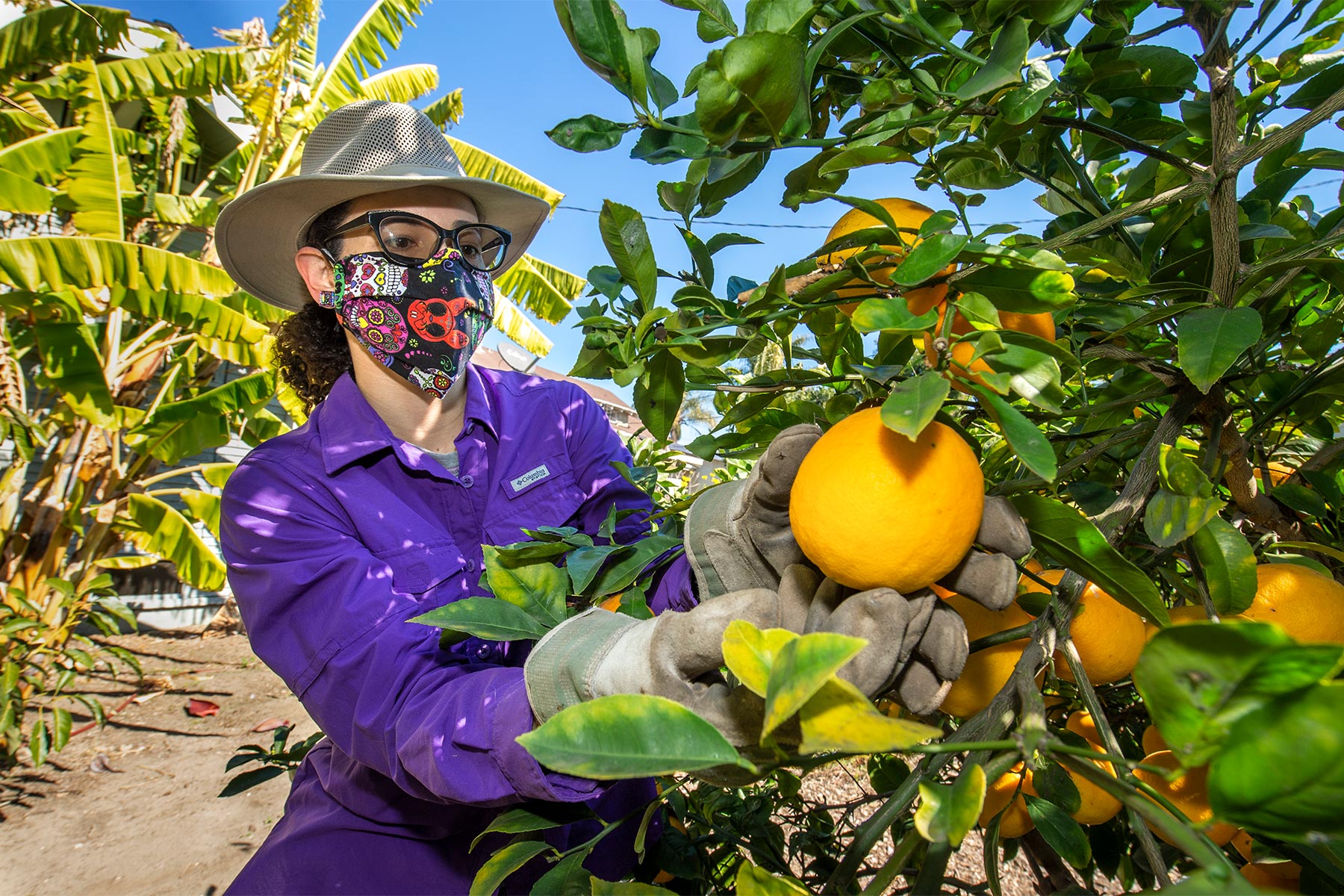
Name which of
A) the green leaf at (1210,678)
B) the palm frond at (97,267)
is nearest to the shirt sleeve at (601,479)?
the green leaf at (1210,678)

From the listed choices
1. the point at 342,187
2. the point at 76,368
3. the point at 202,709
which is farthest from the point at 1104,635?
the point at 202,709

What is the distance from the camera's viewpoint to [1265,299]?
27.9 inches

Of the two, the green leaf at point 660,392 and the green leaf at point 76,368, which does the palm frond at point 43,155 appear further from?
the green leaf at point 660,392

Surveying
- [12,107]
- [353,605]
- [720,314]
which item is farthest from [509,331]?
[720,314]

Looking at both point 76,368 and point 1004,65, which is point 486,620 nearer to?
point 1004,65

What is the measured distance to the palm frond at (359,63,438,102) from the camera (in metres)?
5.82

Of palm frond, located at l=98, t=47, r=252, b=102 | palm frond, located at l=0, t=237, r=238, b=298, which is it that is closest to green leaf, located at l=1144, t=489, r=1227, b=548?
palm frond, located at l=0, t=237, r=238, b=298

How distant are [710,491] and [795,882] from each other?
1.37ft

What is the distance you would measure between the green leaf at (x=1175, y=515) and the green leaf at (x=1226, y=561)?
64 mm

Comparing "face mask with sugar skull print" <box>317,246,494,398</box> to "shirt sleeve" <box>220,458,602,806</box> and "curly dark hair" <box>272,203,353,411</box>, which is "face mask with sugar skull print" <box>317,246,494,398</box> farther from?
"shirt sleeve" <box>220,458,602,806</box>

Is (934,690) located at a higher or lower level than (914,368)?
lower

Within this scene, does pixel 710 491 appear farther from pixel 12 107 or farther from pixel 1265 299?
pixel 12 107

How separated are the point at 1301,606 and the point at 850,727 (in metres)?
0.60

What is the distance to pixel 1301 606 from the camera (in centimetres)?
67
